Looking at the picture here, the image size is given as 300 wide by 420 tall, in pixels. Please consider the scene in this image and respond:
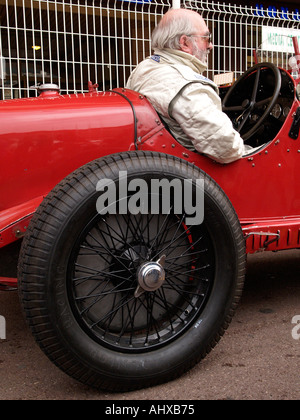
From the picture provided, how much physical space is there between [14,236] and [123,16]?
4.04 meters

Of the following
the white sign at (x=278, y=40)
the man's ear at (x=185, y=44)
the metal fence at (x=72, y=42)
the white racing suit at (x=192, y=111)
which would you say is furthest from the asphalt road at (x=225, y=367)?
the white sign at (x=278, y=40)

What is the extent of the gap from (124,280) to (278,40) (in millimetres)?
3985

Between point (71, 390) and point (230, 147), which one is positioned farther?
point (230, 147)

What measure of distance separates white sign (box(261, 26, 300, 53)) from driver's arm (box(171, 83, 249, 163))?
9.87 ft

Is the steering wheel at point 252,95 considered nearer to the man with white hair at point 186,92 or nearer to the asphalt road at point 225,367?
the man with white hair at point 186,92

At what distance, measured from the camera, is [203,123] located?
84.0 inches

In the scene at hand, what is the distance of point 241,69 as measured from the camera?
591 centimetres

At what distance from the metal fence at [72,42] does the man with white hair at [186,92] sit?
2678 millimetres

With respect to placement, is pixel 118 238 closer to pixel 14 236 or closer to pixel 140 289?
pixel 140 289

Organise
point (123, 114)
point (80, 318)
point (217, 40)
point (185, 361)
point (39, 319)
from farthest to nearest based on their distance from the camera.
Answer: point (217, 40)
point (123, 114)
point (185, 361)
point (80, 318)
point (39, 319)

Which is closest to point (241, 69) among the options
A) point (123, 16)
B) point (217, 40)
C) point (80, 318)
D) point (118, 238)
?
point (217, 40)
